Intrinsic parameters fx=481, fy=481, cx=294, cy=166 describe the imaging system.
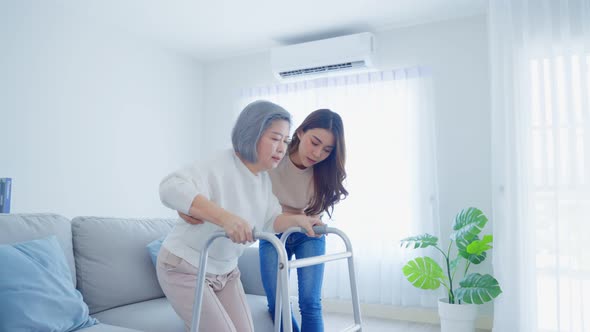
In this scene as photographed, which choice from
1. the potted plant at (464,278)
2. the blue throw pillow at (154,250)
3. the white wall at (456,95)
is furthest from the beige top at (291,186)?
the white wall at (456,95)

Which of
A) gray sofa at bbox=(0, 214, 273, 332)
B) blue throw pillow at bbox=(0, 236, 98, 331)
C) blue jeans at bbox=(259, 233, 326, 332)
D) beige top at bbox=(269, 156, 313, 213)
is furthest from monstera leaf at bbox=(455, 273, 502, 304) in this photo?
blue throw pillow at bbox=(0, 236, 98, 331)

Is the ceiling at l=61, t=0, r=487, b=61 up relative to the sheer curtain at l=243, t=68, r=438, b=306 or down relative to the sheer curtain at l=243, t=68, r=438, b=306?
up

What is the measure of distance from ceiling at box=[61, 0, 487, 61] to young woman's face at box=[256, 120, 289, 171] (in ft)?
7.66

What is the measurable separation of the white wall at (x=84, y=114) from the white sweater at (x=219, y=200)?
7.75 feet

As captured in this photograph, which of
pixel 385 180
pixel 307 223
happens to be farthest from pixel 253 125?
pixel 385 180

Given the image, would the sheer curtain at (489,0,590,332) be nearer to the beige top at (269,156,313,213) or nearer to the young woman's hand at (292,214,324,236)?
the beige top at (269,156,313,213)

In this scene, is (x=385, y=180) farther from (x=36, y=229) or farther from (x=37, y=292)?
(x=37, y=292)

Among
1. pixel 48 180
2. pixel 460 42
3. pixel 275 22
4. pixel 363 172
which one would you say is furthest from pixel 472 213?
Result: pixel 48 180

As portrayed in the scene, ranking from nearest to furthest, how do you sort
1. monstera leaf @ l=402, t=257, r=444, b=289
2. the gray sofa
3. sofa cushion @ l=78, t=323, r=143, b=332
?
1. sofa cushion @ l=78, t=323, r=143, b=332
2. the gray sofa
3. monstera leaf @ l=402, t=257, r=444, b=289

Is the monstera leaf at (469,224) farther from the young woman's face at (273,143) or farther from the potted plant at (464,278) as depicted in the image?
the young woman's face at (273,143)

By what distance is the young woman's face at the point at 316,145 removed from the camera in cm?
191

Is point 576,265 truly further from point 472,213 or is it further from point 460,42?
point 460,42

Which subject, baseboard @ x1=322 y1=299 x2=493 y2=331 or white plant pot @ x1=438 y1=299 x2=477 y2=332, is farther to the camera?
baseboard @ x1=322 y1=299 x2=493 y2=331

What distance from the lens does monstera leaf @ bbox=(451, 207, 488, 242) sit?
332 cm
